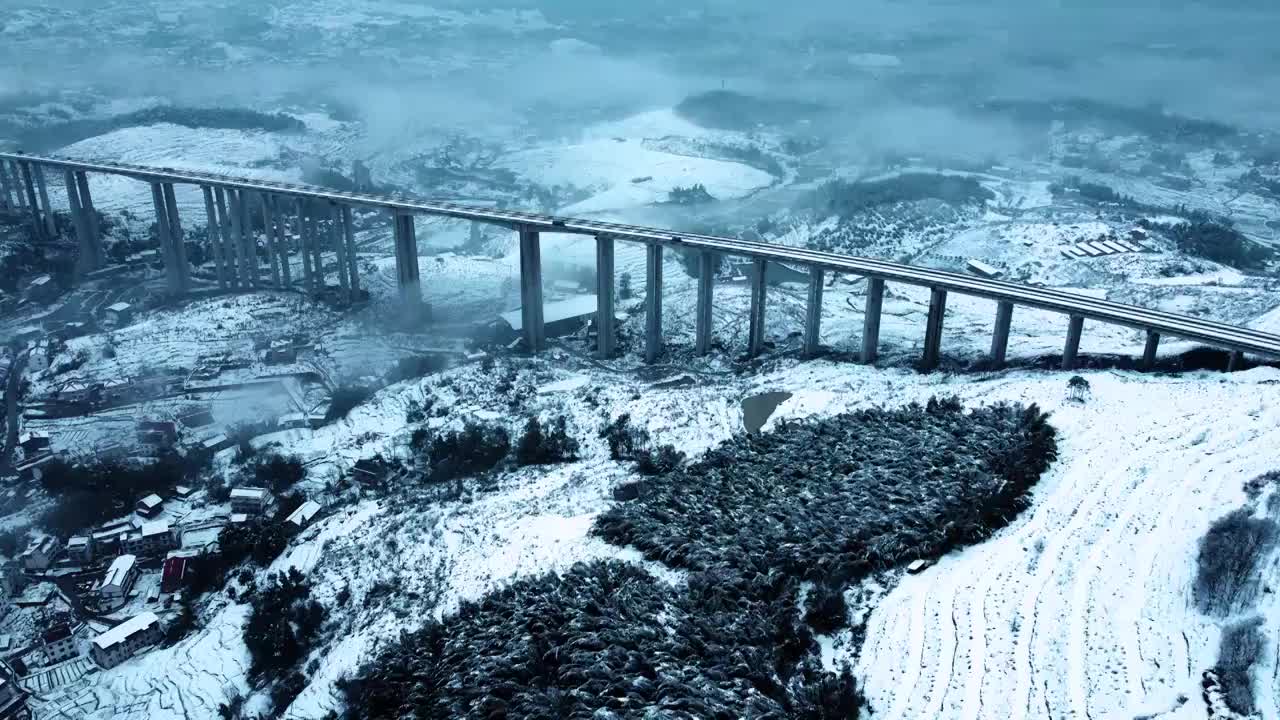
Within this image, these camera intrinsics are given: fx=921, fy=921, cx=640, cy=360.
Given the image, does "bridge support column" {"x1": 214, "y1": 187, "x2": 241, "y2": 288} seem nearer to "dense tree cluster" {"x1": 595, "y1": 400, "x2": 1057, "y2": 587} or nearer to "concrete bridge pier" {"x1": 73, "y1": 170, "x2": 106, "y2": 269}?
"concrete bridge pier" {"x1": 73, "y1": 170, "x2": 106, "y2": 269}

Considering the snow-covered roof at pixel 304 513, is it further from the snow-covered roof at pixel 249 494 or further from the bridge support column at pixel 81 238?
the bridge support column at pixel 81 238

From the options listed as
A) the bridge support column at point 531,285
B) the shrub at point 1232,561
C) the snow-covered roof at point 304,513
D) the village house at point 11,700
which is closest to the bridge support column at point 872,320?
Result: the bridge support column at point 531,285

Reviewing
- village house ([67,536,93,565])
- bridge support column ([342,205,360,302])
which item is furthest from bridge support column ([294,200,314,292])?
village house ([67,536,93,565])

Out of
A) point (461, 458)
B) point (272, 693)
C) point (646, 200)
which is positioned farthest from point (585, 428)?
point (646, 200)

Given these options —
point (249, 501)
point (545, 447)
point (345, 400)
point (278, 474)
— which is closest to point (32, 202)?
point (345, 400)

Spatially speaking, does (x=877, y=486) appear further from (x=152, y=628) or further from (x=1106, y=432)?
(x=152, y=628)

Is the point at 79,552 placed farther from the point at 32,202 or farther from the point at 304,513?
the point at 32,202

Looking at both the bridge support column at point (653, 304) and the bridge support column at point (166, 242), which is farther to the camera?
the bridge support column at point (166, 242)
